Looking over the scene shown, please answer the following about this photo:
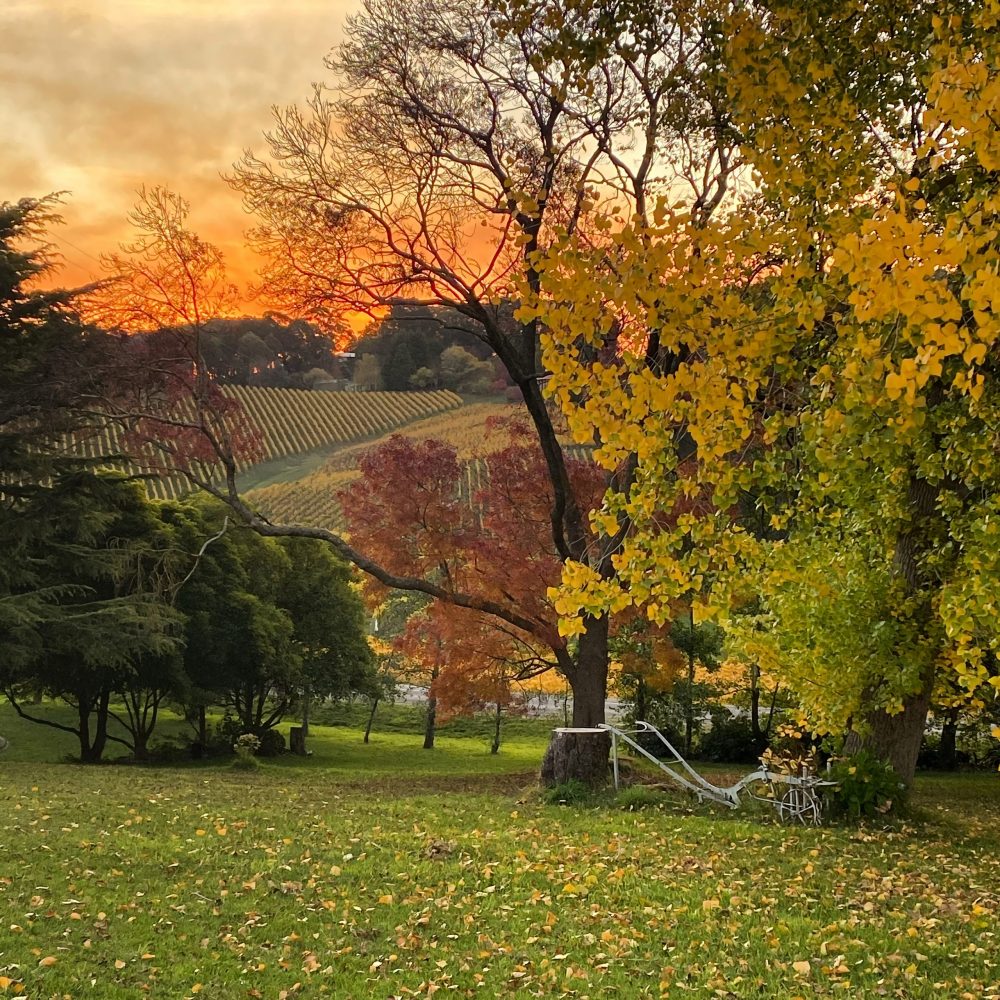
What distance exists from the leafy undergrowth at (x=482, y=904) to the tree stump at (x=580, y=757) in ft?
6.04

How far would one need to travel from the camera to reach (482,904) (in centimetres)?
559

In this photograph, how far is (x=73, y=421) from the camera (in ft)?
55.7

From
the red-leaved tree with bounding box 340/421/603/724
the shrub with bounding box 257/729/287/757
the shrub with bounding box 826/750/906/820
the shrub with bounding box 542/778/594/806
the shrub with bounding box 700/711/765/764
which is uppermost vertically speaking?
the red-leaved tree with bounding box 340/421/603/724

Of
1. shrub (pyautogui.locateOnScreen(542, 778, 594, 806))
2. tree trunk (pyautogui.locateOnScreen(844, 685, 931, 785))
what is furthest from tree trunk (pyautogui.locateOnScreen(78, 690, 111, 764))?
tree trunk (pyautogui.locateOnScreen(844, 685, 931, 785))

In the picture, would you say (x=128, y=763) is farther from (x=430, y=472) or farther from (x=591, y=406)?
(x=591, y=406)

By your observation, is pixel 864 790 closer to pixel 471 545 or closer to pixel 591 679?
pixel 591 679

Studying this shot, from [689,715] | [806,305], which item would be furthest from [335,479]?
[806,305]

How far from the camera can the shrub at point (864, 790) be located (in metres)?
8.79

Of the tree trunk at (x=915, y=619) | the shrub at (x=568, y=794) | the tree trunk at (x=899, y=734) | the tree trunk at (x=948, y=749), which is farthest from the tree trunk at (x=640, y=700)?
the tree trunk at (x=899, y=734)

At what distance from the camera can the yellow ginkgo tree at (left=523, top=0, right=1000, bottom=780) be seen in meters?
2.58

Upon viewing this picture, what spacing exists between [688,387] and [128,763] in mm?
19786

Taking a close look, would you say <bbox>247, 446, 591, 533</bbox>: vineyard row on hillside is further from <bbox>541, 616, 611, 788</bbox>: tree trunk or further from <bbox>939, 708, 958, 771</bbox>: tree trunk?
<bbox>541, 616, 611, 788</bbox>: tree trunk

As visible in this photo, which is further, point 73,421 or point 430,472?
point 73,421

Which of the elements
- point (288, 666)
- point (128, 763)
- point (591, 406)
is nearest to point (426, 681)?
point (288, 666)
